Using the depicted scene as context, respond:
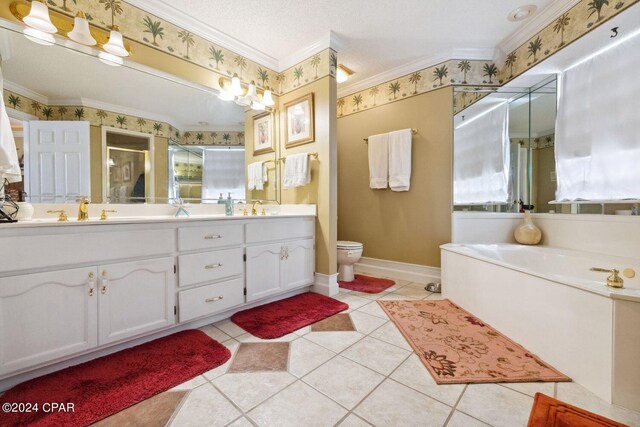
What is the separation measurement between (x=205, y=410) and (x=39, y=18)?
229 centimetres

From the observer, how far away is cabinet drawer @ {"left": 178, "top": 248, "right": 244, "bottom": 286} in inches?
66.2

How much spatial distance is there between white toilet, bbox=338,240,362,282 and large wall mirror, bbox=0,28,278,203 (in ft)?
4.44

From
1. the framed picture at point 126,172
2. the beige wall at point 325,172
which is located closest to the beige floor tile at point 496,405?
the beige wall at point 325,172

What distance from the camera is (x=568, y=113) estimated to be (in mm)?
2145

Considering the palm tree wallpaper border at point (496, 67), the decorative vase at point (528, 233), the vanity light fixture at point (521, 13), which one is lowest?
the decorative vase at point (528, 233)

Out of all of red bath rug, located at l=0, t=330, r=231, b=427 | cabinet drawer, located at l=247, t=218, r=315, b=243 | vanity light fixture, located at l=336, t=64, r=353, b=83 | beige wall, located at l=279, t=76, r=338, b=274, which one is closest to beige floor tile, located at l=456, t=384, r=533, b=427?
red bath rug, located at l=0, t=330, r=231, b=427

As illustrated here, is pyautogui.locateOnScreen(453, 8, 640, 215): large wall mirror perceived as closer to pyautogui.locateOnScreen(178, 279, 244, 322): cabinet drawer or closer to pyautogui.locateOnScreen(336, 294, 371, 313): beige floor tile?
pyautogui.locateOnScreen(336, 294, 371, 313): beige floor tile

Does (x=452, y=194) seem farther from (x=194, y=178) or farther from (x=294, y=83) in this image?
(x=194, y=178)

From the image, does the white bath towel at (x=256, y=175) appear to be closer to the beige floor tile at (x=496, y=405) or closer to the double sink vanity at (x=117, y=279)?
the double sink vanity at (x=117, y=279)

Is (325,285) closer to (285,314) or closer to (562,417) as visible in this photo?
(285,314)

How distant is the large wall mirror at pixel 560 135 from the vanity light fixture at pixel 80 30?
10.0ft

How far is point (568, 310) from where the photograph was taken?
4.36 ft

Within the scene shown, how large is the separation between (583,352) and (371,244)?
2.17 metres

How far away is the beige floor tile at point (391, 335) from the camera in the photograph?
1611mm
